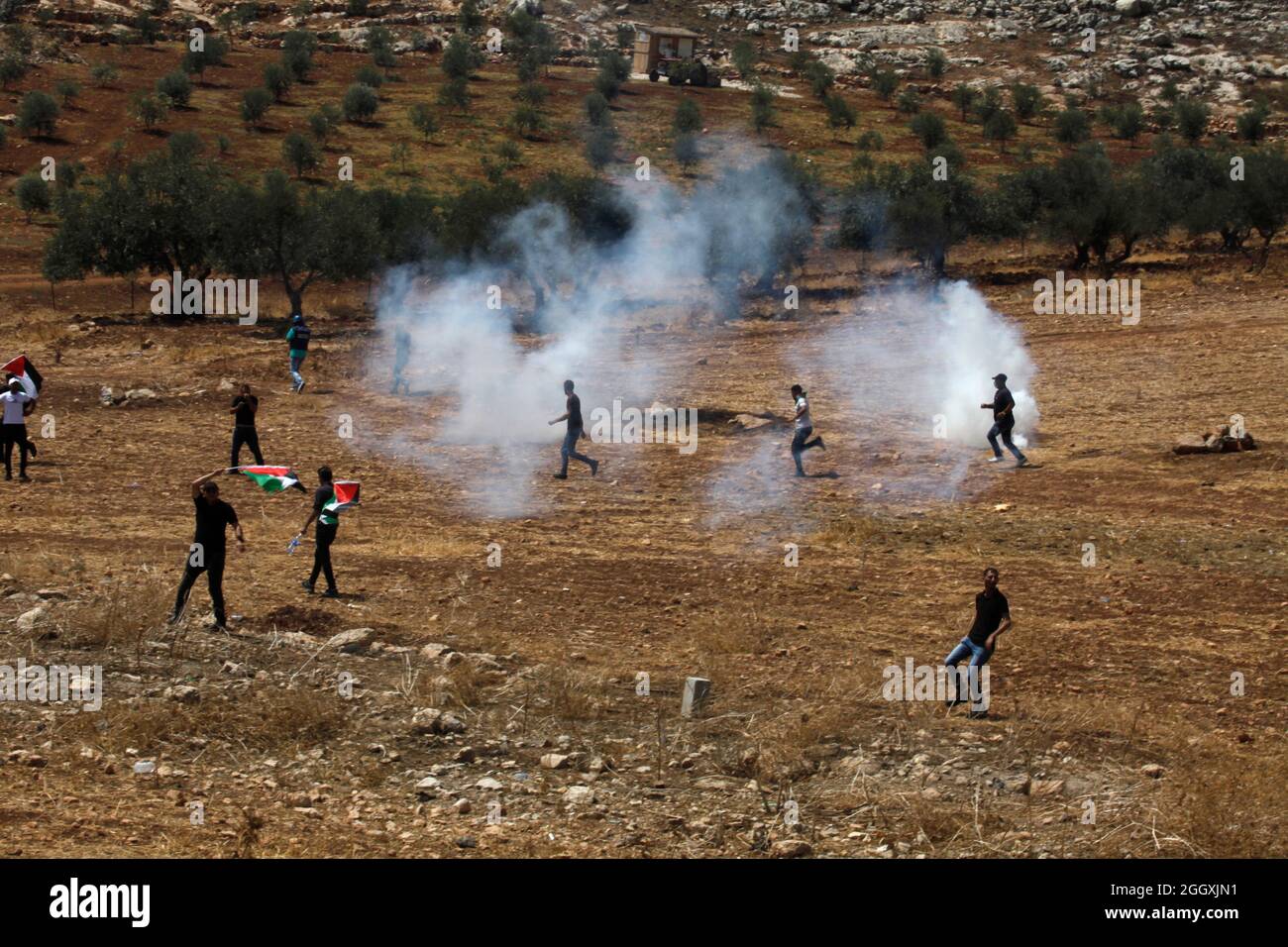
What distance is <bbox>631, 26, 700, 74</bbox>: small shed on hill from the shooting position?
71438 millimetres

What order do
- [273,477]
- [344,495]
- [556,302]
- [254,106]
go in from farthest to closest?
[254,106] < [556,302] < [273,477] < [344,495]

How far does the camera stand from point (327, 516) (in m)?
13.3

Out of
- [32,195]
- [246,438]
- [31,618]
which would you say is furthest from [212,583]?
[32,195]

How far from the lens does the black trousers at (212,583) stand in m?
12.1

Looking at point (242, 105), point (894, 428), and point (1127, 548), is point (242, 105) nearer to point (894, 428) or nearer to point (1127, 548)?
point (894, 428)

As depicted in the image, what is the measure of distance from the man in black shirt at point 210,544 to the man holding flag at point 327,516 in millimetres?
1172

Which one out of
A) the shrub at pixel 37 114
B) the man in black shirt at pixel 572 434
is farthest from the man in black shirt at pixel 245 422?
the shrub at pixel 37 114

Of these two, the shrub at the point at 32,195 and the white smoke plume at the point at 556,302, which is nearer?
the white smoke plume at the point at 556,302

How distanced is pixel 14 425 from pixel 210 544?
8.05 metres

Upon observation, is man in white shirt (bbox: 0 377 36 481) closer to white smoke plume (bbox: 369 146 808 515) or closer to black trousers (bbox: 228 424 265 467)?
black trousers (bbox: 228 424 265 467)

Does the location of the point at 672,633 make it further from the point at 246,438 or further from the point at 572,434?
the point at 246,438

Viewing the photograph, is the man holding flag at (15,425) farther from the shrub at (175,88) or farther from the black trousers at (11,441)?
the shrub at (175,88)

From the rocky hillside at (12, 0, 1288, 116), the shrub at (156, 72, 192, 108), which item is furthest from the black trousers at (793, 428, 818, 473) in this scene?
the rocky hillside at (12, 0, 1288, 116)

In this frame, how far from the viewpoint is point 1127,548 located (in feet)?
49.9
